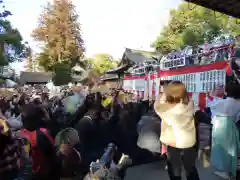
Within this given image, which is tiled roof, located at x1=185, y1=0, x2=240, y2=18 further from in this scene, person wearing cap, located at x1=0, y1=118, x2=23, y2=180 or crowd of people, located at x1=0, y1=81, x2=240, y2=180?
person wearing cap, located at x1=0, y1=118, x2=23, y2=180

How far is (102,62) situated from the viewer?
55844mm

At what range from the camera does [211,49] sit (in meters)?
7.66

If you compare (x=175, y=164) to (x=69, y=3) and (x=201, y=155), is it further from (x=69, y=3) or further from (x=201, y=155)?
(x=69, y=3)

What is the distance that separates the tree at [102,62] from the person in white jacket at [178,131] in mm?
49854

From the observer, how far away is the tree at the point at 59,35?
56.5 m

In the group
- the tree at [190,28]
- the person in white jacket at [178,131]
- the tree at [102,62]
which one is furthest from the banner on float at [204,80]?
the tree at [102,62]

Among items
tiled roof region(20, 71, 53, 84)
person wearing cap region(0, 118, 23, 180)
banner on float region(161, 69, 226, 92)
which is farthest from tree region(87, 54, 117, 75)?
person wearing cap region(0, 118, 23, 180)

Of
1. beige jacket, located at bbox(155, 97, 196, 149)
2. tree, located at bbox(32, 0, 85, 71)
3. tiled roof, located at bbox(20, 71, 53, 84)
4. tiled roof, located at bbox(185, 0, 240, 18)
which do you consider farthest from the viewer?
tiled roof, located at bbox(20, 71, 53, 84)

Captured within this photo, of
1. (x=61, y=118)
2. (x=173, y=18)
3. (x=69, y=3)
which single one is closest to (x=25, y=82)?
(x=69, y=3)

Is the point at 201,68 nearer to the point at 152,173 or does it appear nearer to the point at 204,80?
the point at 204,80

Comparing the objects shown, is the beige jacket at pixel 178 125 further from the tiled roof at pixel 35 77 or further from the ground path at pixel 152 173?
the tiled roof at pixel 35 77

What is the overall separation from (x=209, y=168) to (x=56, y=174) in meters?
3.35

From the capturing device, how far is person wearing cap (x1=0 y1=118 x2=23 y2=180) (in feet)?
8.95

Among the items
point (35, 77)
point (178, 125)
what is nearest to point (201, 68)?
point (178, 125)
